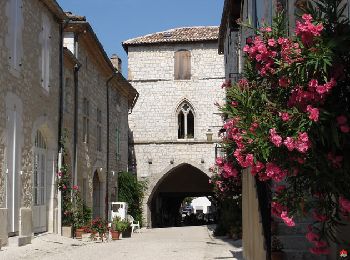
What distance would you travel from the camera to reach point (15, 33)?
1215 cm

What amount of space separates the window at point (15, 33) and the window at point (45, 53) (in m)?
1.75

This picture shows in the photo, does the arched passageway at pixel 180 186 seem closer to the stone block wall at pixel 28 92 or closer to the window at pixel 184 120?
the window at pixel 184 120

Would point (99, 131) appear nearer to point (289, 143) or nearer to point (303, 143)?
point (289, 143)

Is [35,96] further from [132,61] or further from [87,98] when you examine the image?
[132,61]

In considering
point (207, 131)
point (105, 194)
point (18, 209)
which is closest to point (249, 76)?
point (18, 209)

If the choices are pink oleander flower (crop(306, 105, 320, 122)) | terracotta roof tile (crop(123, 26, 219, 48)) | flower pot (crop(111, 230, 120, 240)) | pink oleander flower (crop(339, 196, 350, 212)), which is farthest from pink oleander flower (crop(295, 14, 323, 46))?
terracotta roof tile (crop(123, 26, 219, 48))

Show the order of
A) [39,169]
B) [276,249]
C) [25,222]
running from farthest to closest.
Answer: [39,169] → [25,222] → [276,249]

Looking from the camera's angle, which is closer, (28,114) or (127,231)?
(28,114)

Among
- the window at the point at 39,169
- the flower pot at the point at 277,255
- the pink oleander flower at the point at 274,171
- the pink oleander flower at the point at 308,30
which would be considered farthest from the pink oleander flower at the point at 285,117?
the window at the point at 39,169

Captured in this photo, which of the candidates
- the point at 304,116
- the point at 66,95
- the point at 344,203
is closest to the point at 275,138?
the point at 304,116

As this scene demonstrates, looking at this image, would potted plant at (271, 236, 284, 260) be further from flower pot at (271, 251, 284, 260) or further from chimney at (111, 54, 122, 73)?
chimney at (111, 54, 122, 73)

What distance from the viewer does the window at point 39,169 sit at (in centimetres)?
1376

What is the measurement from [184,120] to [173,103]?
3.44 ft

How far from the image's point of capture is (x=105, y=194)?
72.2 feet
